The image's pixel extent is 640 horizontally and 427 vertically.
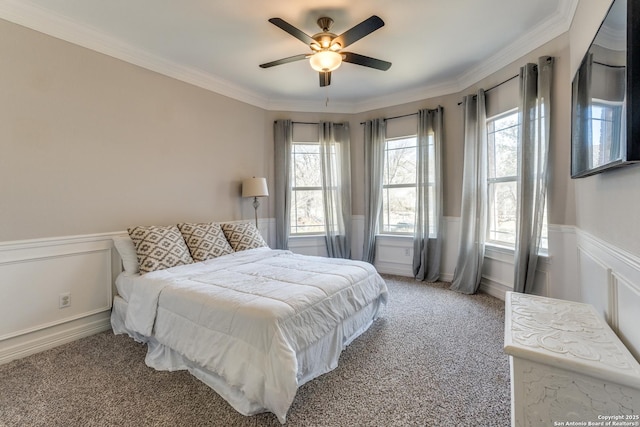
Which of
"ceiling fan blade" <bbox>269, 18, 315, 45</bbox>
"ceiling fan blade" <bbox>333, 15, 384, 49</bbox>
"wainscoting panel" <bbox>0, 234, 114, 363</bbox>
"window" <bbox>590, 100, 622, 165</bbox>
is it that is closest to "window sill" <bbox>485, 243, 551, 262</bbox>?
"window" <bbox>590, 100, 622, 165</bbox>

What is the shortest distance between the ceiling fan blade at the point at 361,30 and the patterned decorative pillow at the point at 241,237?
224cm

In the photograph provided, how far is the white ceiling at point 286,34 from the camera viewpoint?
7.66 ft

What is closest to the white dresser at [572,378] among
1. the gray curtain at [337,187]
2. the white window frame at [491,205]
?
the white window frame at [491,205]

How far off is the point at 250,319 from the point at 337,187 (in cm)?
330

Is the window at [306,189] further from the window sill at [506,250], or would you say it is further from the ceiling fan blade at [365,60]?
the window sill at [506,250]

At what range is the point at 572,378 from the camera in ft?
3.44

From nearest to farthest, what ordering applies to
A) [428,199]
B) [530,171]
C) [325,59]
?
[325,59], [530,171], [428,199]

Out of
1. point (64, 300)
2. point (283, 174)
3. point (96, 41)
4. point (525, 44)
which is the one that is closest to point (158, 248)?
point (64, 300)

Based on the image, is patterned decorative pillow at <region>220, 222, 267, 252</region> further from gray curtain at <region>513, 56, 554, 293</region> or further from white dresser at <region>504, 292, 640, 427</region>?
→ gray curtain at <region>513, 56, 554, 293</region>

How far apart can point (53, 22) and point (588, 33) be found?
4061mm

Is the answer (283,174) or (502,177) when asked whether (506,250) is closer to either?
(502,177)

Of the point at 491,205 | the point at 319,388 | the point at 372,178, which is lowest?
the point at 319,388

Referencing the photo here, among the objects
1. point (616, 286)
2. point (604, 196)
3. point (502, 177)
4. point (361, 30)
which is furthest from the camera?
point (502, 177)

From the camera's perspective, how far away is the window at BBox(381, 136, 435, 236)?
4434 millimetres
